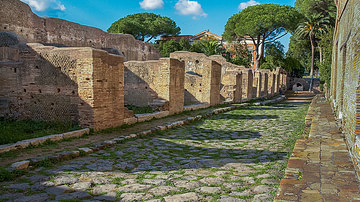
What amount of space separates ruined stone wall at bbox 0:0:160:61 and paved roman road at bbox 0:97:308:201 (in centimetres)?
769

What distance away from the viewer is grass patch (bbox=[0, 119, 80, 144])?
606 cm

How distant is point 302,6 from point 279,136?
38.3m

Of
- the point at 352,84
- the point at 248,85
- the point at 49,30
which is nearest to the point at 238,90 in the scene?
the point at 248,85

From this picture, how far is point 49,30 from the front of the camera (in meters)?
15.0

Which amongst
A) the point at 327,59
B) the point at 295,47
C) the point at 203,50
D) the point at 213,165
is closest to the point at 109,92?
the point at 213,165

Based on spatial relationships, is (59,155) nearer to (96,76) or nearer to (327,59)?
(96,76)

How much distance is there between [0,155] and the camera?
185 inches

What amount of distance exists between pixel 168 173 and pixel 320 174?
6.61ft

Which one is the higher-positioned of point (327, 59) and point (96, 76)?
point (327, 59)

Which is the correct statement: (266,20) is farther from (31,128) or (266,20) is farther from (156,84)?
(31,128)

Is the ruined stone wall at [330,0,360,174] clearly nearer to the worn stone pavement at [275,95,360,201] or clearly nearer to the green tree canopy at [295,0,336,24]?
the worn stone pavement at [275,95,360,201]

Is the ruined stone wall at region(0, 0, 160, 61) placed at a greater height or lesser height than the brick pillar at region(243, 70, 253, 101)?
greater

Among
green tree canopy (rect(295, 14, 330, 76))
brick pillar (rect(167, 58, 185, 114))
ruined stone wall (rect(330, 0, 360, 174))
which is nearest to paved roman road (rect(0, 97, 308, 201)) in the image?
ruined stone wall (rect(330, 0, 360, 174))

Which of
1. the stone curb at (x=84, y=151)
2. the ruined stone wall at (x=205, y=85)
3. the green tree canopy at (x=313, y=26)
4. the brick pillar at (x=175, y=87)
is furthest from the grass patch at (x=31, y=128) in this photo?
the green tree canopy at (x=313, y=26)
